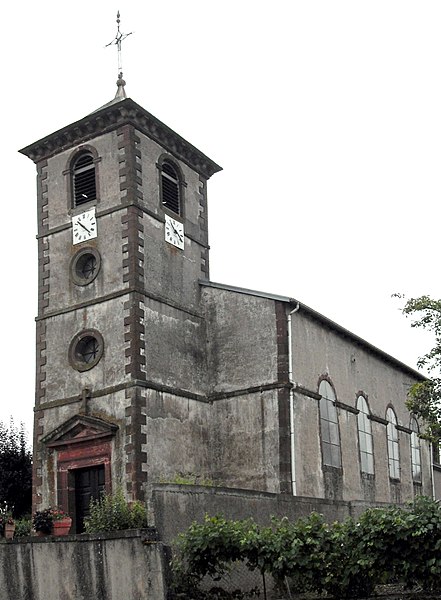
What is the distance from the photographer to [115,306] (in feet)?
83.1

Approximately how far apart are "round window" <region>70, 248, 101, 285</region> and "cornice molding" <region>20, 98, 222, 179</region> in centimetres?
345

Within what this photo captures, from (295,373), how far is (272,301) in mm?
2108

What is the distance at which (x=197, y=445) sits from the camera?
2569 centimetres

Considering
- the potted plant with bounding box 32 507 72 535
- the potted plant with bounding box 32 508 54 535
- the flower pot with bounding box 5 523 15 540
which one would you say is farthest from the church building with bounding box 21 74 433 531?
the flower pot with bounding box 5 523 15 540

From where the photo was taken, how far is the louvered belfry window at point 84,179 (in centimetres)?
2714

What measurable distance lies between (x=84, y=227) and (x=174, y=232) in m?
2.62

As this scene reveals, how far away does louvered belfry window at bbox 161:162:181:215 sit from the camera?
90.8 feet

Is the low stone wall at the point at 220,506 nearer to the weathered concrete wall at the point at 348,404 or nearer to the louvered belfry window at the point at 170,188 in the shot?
the weathered concrete wall at the point at 348,404

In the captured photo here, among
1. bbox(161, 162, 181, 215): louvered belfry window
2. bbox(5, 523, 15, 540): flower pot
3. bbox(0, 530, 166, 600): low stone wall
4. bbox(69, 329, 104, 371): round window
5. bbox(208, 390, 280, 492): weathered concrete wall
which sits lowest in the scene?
bbox(0, 530, 166, 600): low stone wall

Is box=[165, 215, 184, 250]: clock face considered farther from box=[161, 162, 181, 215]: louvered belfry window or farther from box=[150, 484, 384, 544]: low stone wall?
box=[150, 484, 384, 544]: low stone wall

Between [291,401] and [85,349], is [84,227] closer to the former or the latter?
[85,349]

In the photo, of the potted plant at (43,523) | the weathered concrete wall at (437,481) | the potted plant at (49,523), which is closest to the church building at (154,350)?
the potted plant at (49,523)

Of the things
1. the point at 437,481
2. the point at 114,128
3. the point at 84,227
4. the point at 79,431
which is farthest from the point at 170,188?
the point at 437,481

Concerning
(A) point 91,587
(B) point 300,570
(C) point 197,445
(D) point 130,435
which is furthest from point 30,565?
(C) point 197,445
